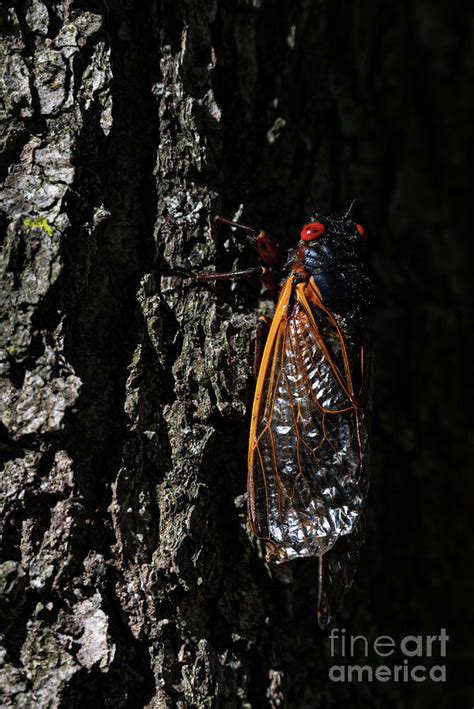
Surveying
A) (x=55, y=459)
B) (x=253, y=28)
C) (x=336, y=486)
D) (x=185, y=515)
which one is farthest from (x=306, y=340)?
(x=253, y=28)

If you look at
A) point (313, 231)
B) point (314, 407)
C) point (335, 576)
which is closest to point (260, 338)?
point (314, 407)

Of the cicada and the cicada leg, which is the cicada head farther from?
the cicada leg

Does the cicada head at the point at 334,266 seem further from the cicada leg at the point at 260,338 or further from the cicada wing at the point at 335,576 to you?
the cicada wing at the point at 335,576

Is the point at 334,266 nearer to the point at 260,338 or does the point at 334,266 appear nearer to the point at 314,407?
the point at 260,338

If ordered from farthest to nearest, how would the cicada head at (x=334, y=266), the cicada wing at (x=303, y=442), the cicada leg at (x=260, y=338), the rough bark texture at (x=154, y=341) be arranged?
the cicada head at (x=334, y=266) < the cicada leg at (x=260, y=338) < the cicada wing at (x=303, y=442) < the rough bark texture at (x=154, y=341)

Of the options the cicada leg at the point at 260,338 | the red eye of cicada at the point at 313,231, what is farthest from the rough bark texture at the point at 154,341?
the red eye of cicada at the point at 313,231

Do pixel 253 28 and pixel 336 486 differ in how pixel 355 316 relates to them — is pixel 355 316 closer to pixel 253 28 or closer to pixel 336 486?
pixel 336 486
